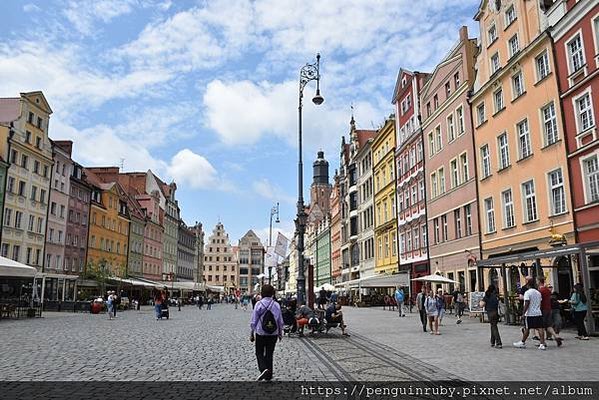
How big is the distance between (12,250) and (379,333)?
111ft

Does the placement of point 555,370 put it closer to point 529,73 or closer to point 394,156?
point 529,73

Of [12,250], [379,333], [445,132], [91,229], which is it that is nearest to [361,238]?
[445,132]

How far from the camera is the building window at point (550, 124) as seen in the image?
23172 millimetres

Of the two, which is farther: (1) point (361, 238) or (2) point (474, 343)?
(1) point (361, 238)

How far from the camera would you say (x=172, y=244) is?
87.4 m

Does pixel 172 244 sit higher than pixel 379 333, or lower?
higher

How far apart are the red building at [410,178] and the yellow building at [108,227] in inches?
1218

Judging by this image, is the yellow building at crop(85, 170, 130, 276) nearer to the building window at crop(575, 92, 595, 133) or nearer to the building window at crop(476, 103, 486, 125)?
the building window at crop(476, 103, 486, 125)

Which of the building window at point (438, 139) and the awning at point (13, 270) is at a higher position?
the building window at point (438, 139)

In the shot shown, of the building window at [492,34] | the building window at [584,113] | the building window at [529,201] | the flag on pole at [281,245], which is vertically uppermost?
the building window at [492,34]

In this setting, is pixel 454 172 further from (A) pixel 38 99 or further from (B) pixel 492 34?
(A) pixel 38 99

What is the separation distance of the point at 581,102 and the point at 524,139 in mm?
4336

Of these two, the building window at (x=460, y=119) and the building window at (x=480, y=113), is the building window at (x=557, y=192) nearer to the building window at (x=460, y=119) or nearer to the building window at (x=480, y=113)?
the building window at (x=480, y=113)

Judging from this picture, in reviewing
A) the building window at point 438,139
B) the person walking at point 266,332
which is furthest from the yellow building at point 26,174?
the person walking at point 266,332
